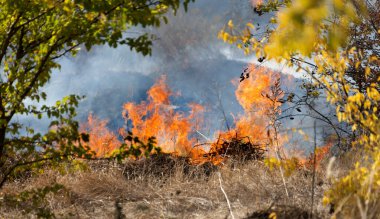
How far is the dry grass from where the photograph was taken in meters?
5.55

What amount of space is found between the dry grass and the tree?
51.3 inches

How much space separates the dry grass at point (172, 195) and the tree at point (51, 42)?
1.30 metres

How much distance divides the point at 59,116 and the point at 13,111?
1.61 feet

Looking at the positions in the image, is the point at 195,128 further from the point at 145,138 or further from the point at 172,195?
the point at 145,138

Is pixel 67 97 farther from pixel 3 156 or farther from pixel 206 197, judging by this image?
pixel 206 197

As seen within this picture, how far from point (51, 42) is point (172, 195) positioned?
3279 mm

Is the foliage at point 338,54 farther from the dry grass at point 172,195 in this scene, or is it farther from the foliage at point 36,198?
the foliage at point 36,198

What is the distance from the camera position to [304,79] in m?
9.83

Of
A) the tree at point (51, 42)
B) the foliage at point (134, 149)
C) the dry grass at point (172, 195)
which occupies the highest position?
Result: the tree at point (51, 42)

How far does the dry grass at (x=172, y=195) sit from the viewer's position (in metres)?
5.55

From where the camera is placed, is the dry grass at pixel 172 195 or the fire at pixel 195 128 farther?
the fire at pixel 195 128

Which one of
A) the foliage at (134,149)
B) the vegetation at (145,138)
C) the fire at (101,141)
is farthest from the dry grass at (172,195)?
the foliage at (134,149)

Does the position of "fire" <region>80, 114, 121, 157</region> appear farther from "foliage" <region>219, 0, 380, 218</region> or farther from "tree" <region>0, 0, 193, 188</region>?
"foliage" <region>219, 0, 380, 218</region>

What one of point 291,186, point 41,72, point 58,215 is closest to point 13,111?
point 41,72
